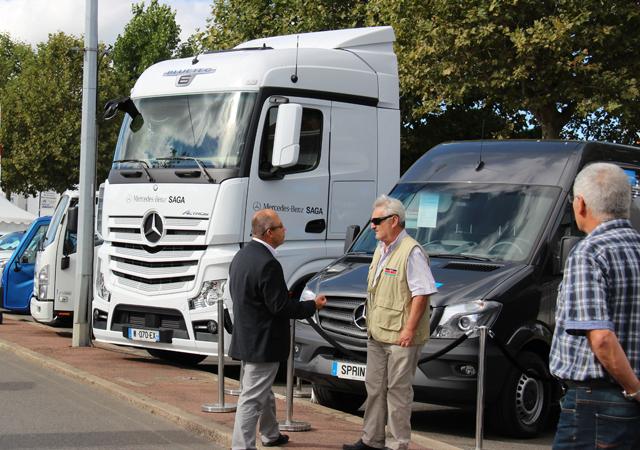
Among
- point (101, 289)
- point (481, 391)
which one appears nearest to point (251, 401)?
point (481, 391)

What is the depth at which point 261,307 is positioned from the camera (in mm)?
7180

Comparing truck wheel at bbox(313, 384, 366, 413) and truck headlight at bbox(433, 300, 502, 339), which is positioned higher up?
truck headlight at bbox(433, 300, 502, 339)

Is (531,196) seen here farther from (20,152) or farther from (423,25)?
(20,152)

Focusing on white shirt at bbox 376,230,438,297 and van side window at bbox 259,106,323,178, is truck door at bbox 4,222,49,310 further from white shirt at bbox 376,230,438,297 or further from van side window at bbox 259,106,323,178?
white shirt at bbox 376,230,438,297

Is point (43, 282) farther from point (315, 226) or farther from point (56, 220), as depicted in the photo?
point (315, 226)

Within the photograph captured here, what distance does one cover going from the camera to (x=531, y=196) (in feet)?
30.8

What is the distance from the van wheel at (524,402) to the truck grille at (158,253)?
4086 mm

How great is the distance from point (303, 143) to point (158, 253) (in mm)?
2014

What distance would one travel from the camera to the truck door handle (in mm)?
11742

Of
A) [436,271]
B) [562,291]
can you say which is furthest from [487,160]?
[562,291]

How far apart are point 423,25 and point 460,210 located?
573 inches

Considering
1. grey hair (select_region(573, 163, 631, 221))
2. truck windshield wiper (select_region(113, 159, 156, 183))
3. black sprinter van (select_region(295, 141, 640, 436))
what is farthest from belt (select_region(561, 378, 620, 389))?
truck windshield wiper (select_region(113, 159, 156, 183))

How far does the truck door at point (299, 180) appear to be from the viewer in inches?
448

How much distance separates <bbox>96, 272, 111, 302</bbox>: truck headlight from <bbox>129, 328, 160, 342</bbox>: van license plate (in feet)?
2.21
